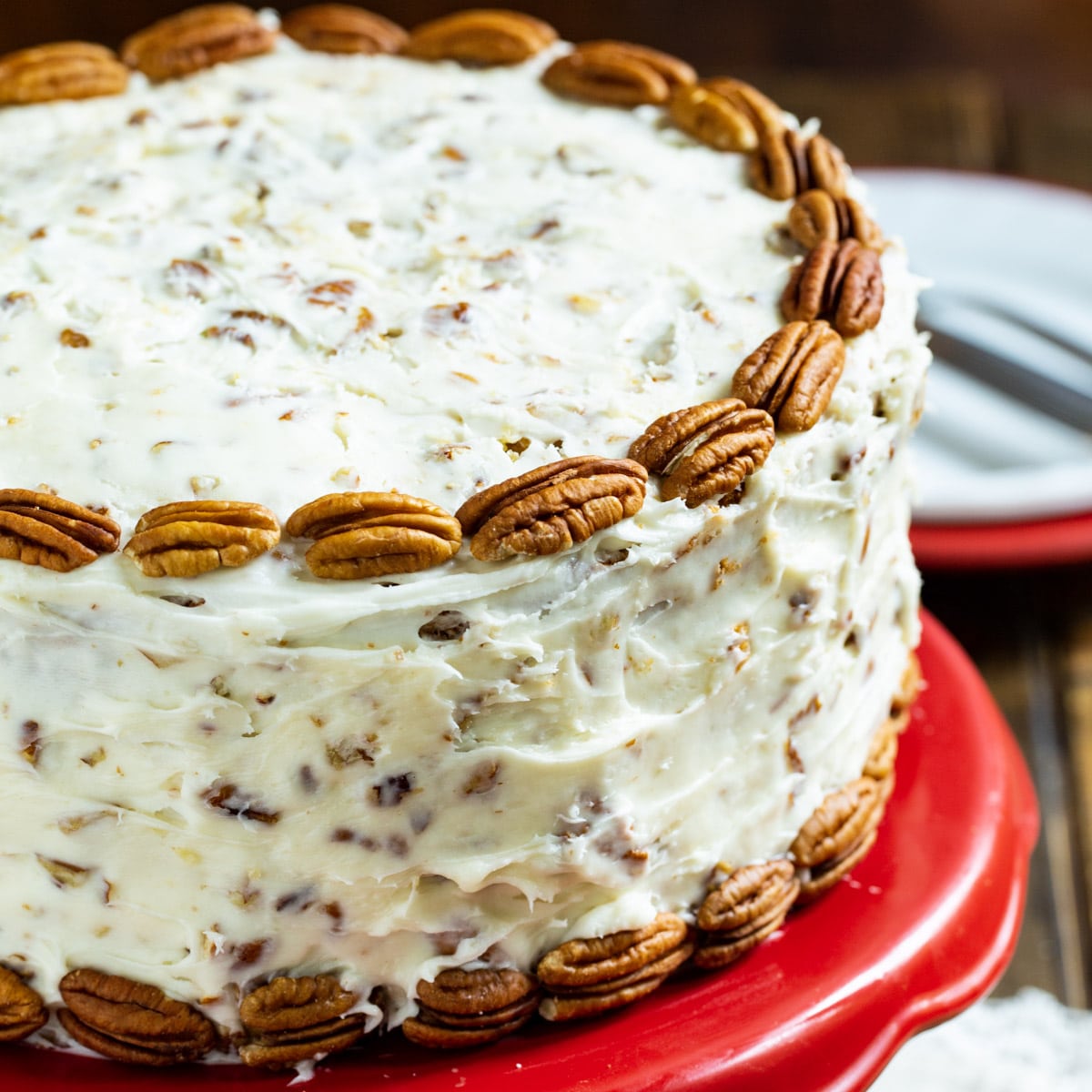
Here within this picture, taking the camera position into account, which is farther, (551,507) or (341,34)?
(341,34)

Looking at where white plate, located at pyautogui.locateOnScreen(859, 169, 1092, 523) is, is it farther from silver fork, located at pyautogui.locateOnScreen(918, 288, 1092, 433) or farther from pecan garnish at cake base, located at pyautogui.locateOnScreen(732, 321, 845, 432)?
pecan garnish at cake base, located at pyautogui.locateOnScreen(732, 321, 845, 432)

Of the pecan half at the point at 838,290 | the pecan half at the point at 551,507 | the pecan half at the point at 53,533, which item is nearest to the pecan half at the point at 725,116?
the pecan half at the point at 838,290

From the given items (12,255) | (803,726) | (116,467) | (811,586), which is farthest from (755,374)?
(12,255)

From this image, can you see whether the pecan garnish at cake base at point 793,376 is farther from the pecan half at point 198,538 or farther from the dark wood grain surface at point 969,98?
the dark wood grain surface at point 969,98

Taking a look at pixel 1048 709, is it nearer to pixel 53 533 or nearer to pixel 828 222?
pixel 828 222

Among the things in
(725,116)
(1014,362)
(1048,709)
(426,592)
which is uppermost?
(725,116)

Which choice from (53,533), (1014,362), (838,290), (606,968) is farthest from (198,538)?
(1014,362)
